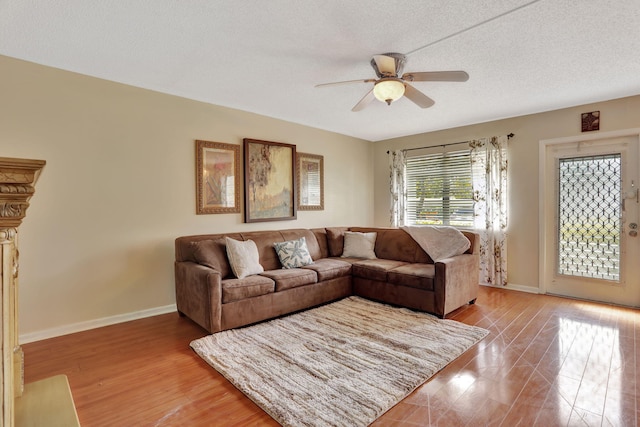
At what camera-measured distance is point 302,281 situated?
343 centimetres

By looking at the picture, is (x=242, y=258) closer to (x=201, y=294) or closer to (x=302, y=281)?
(x=201, y=294)

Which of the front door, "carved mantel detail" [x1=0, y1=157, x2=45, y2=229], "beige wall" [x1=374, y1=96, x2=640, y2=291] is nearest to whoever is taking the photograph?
"carved mantel detail" [x1=0, y1=157, x2=45, y2=229]

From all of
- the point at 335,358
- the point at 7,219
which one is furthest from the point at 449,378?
the point at 7,219

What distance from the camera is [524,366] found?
2303mm

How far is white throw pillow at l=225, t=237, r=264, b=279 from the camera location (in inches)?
128

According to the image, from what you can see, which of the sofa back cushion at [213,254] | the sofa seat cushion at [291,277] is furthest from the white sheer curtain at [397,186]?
the sofa back cushion at [213,254]

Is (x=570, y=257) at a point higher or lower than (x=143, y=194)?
lower

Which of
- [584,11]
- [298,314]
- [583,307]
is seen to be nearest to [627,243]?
[583,307]

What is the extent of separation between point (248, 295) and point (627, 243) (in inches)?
170

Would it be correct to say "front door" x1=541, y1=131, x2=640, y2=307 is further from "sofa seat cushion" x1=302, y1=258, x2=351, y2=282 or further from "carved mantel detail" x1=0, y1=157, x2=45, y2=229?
"carved mantel detail" x1=0, y1=157, x2=45, y2=229

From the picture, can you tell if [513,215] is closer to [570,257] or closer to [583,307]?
[570,257]

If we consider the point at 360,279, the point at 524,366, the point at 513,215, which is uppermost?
the point at 513,215

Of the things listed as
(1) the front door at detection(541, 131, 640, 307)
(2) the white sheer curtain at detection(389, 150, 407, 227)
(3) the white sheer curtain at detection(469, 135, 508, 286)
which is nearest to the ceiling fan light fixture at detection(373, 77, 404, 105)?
(3) the white sheer curtain at detection(469, 135, 508, 286)

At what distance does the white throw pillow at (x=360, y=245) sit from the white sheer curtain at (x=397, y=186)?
1.29 metres
